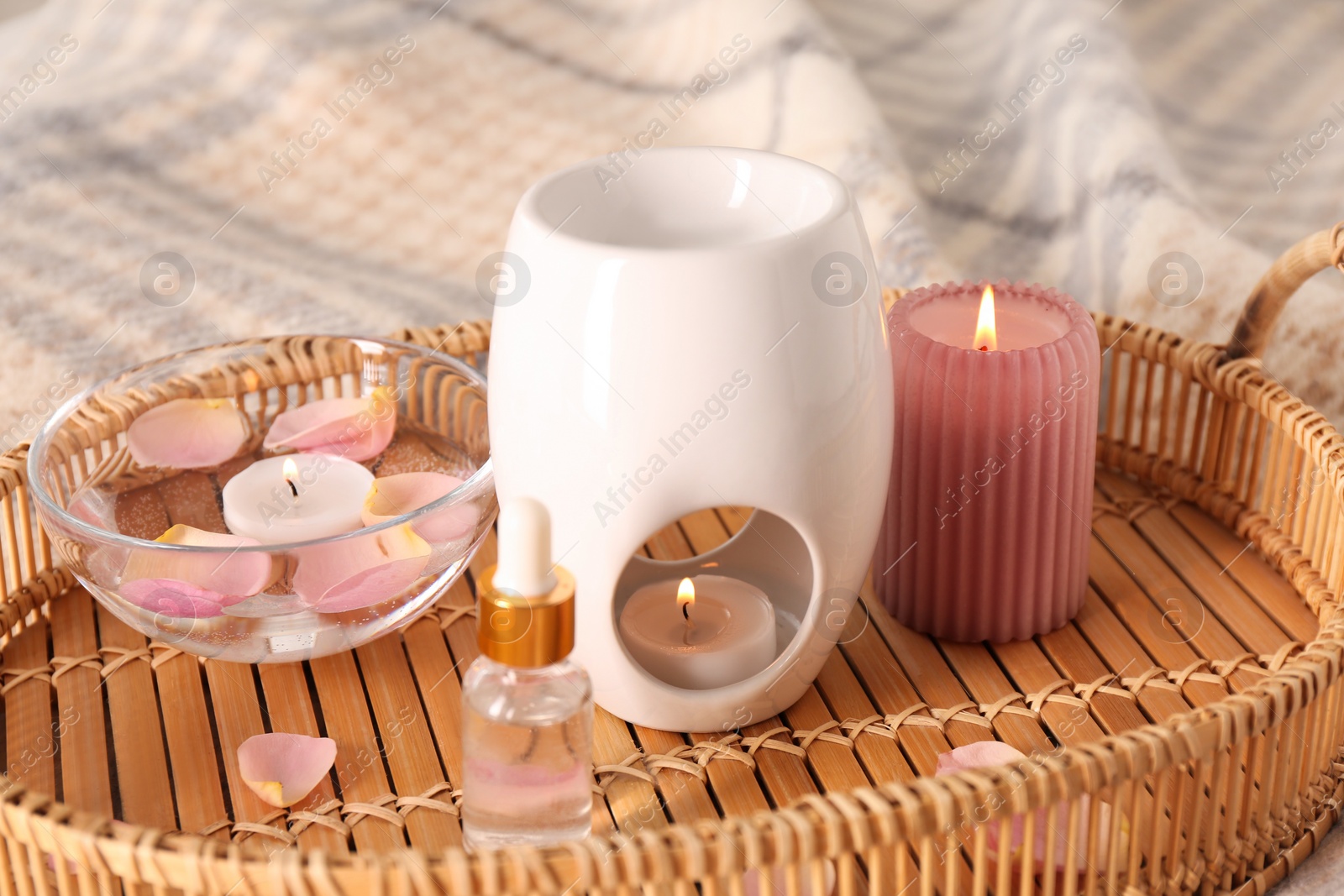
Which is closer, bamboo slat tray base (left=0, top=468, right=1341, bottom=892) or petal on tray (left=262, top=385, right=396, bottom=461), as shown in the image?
bamboo slat tray base (left=0, top=468, right=1341, bottom=892)

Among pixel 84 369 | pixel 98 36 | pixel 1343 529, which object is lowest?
pixel 84 369

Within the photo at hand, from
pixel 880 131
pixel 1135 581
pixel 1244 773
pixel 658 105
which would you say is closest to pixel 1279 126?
pixel 880 131

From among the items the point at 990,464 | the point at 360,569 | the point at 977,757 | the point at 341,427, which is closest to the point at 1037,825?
the point at 977,757

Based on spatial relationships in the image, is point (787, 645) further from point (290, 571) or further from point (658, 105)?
point (658, 105)

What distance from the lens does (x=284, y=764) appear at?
549 millimetres

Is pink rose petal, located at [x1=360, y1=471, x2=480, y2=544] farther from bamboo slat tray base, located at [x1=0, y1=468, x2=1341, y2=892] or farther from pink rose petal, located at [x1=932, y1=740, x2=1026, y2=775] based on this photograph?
pink rose petal, located at [x1=932, y1=740, x2=1026, y2=775]

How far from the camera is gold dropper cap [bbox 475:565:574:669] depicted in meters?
0.44

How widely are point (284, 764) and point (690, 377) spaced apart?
0.23m

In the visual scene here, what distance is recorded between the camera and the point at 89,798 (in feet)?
1.78

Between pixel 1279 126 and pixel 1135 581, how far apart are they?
0.68m

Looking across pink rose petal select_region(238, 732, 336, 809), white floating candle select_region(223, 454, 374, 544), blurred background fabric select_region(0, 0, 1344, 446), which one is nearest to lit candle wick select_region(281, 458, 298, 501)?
white floating candle select_region(223, 454, 374, 544)

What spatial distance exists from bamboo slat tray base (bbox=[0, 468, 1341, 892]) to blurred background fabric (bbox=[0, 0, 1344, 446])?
42 cm

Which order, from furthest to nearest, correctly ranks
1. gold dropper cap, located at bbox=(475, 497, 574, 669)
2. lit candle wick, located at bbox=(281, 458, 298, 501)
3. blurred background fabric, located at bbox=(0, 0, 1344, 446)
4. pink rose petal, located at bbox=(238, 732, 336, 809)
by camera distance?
blurred background fabric, located at bbox=(0, 0, 1344, 446), lit candle wick, located at bbox=(281, 458, 298, 501), pink rose petal, located at bbox=(238, 732, 336, 809), gold dropper cap, located at bbox=(475, 497, 574, 669)

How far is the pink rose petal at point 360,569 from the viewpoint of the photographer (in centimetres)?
54
